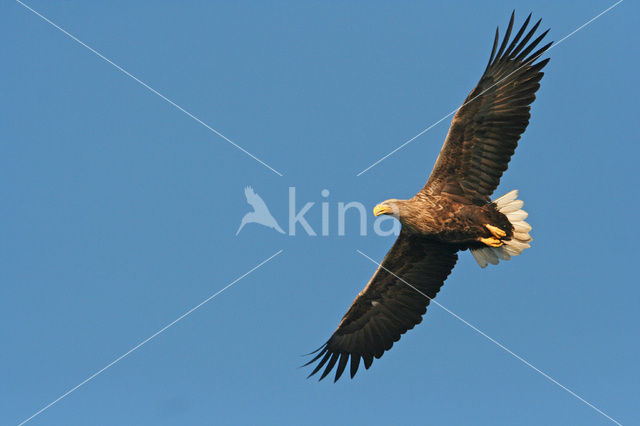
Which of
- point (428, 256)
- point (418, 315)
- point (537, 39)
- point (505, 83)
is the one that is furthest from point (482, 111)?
point (418, 315)

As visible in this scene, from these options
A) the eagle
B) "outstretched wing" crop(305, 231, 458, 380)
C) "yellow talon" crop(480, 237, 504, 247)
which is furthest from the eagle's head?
"yellow talon" crop(480, 237, 504, 247)

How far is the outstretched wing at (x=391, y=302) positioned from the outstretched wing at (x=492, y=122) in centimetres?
107

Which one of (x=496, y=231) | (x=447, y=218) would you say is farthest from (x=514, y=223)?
(x=447, y=218)

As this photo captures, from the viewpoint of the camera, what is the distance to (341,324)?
1138 centimetres

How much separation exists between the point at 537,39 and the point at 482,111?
1.18 m

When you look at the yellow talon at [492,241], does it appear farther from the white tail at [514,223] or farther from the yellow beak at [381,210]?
the yellow beak at [381,210]

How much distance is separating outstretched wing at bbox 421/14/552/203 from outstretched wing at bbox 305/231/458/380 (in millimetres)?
1067

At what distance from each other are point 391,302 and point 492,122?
3.08 m

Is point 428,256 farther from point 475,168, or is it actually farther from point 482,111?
point 482,111

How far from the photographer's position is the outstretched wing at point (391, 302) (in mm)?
10742

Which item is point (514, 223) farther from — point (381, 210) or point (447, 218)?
point (381, 210)

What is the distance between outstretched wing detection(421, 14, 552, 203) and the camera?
9.66 metres

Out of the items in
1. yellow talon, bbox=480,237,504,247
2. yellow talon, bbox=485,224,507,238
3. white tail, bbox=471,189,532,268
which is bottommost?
yellow talon, bbox=480,237,504,247

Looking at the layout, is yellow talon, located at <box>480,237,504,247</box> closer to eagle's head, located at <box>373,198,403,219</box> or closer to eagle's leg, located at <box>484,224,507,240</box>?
eagle's leg, located at <box>484,224,507,240</box>
